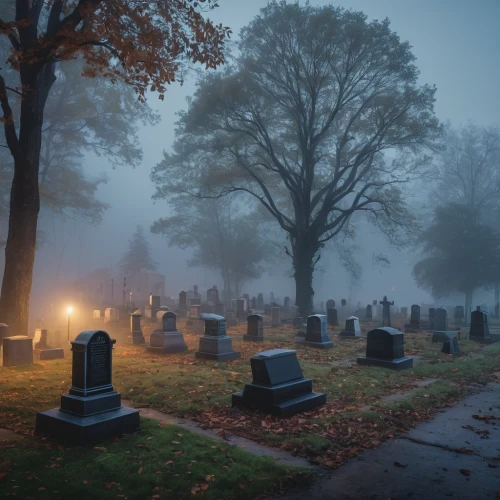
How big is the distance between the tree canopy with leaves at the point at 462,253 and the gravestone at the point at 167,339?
27833 mm

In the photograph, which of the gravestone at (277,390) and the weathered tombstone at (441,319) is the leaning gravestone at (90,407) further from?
the weathered tombstone at (441,319)

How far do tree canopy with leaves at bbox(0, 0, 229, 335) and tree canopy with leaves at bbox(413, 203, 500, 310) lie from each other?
29.7 metres

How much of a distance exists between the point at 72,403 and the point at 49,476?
157 cm

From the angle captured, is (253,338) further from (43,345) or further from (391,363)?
(43,345)

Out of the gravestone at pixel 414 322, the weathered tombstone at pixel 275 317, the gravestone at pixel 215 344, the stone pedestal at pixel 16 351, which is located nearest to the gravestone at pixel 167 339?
the gravestone at pixel 215 344

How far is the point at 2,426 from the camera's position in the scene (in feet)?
20.4

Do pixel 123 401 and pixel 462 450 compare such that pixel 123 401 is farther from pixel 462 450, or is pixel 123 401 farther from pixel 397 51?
pixel 397 51

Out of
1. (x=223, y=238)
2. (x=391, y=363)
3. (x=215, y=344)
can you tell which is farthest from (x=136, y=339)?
(x=223, y=238)

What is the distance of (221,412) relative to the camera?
7.21m

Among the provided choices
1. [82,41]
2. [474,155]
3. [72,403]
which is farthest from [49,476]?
[474,155]

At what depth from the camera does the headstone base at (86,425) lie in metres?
5.52

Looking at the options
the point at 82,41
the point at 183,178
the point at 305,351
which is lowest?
the point at 305,351

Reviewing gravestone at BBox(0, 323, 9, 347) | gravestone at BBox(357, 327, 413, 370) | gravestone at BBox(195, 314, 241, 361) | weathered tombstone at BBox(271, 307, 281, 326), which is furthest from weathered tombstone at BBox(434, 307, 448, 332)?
gravestone at BBox(0, 323, 9, 347)

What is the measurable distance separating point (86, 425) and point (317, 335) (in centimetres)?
1105
